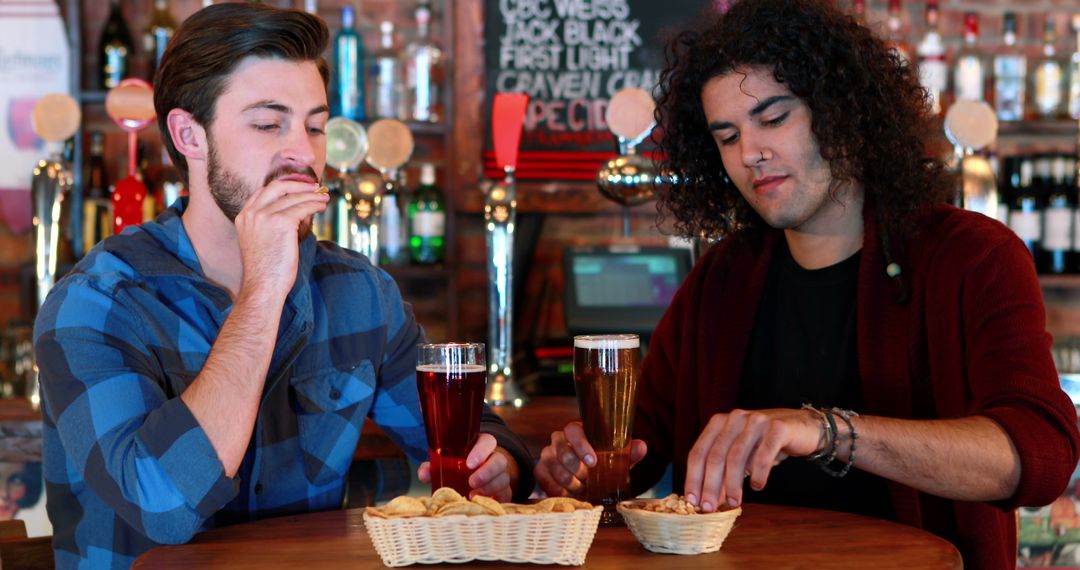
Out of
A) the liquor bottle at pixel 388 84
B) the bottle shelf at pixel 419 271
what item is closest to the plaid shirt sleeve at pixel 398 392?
the bottle shelf at pixel 419 271

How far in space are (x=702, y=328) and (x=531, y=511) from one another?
819mm

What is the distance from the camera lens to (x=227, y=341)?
1.54 metres

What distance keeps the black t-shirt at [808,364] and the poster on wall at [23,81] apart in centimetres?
249

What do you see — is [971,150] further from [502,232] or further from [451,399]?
[451,399]

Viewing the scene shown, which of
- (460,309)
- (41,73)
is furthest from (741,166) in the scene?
(41,73)

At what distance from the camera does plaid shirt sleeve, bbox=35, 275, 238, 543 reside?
1420 mm

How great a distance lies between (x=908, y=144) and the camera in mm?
2006

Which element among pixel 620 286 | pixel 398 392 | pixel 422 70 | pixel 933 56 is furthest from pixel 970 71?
pixel 398 392

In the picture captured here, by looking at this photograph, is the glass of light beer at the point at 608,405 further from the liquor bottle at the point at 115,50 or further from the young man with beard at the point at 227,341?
the liquor bottle at the point at 115,50

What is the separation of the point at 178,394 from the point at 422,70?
2.14 m

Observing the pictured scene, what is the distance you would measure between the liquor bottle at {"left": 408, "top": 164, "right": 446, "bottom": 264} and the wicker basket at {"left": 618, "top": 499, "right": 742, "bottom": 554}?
2.19 metres

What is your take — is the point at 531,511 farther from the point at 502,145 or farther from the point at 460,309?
the point at 460,309

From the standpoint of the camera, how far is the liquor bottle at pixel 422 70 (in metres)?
3.64

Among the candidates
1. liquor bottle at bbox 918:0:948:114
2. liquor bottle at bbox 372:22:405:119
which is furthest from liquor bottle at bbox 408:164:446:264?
liquor bottle at bbox 918:0:948:114
